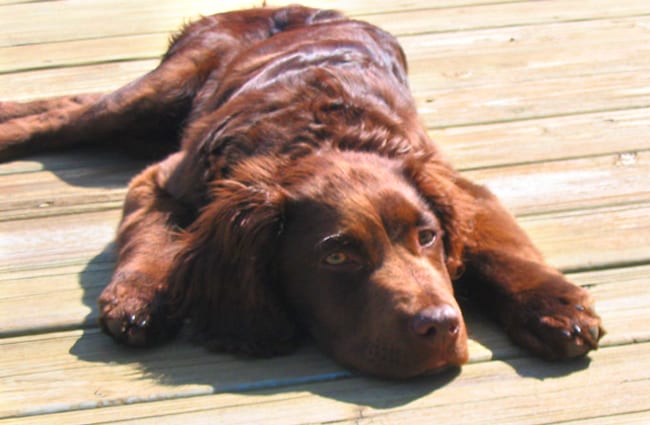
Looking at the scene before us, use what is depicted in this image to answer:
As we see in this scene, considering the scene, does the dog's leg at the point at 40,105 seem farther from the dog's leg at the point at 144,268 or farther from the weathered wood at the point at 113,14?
the dog's leg at the point at 144,268

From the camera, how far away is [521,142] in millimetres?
4684

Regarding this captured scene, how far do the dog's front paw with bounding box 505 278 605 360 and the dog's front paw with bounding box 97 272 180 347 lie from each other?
3.41 ft

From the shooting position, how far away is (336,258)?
306 centimetres

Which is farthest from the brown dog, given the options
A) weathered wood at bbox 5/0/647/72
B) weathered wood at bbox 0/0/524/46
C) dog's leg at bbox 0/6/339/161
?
weathered wood at bbox 0/0/524/46

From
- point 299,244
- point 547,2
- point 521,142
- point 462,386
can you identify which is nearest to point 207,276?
point 299,244

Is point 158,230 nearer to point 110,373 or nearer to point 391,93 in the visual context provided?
point 110,373

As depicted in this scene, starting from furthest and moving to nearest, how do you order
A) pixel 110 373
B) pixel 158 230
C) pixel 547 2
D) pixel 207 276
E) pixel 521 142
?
pixel 547 2, pixel 521 142, pixel 158 230, pixel 207 276, pixel 110 373

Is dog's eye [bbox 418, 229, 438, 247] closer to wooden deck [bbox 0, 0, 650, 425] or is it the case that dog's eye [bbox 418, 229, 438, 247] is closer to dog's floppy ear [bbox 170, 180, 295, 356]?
wooden deck [bbox 0, 0, 650, 425]

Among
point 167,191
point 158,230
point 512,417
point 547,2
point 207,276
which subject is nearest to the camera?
point 512,417

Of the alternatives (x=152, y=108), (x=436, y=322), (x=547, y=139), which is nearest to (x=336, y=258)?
(x=436, y=322)

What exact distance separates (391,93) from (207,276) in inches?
41.7

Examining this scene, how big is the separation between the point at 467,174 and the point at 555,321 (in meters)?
1.51

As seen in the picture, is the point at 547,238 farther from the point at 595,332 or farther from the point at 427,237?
the point at 595,332

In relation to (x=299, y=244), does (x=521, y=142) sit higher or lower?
lower
